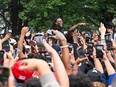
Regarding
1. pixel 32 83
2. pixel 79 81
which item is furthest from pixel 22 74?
pixel 79 81

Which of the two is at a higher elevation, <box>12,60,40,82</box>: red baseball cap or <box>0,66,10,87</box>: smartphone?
<box>0,66,10,87</box>: smartphone

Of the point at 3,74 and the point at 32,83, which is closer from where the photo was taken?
the point at 3,74

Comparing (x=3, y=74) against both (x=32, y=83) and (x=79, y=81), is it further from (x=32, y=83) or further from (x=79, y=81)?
(x=79, y=81)

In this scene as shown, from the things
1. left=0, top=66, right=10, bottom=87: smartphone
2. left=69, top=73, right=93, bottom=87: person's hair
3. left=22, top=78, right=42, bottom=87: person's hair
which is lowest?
left=69, top=73, right=93, bottom=87: person's hair

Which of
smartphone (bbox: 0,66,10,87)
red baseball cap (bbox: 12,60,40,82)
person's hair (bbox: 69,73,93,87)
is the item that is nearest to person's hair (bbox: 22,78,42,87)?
red baseball cap (bbox: 12,60,40,82)

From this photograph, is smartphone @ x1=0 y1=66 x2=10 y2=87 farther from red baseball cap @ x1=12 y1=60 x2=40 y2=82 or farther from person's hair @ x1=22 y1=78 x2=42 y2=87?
person's hair @ x1=22 y1=78 x2=42 y2=87

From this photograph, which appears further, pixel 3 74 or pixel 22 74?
pixel 22 74

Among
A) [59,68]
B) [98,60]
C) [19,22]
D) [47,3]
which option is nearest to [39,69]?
[59,68]

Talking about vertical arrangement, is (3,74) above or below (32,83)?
above

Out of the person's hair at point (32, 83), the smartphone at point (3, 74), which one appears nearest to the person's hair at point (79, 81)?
the person's hair at point (32, 83)

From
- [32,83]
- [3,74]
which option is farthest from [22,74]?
[3,74]

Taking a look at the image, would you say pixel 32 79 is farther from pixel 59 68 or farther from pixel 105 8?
pixel 105 8

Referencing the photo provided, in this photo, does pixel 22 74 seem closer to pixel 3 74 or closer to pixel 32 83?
pixel 32 83

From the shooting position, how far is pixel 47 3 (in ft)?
63.0
